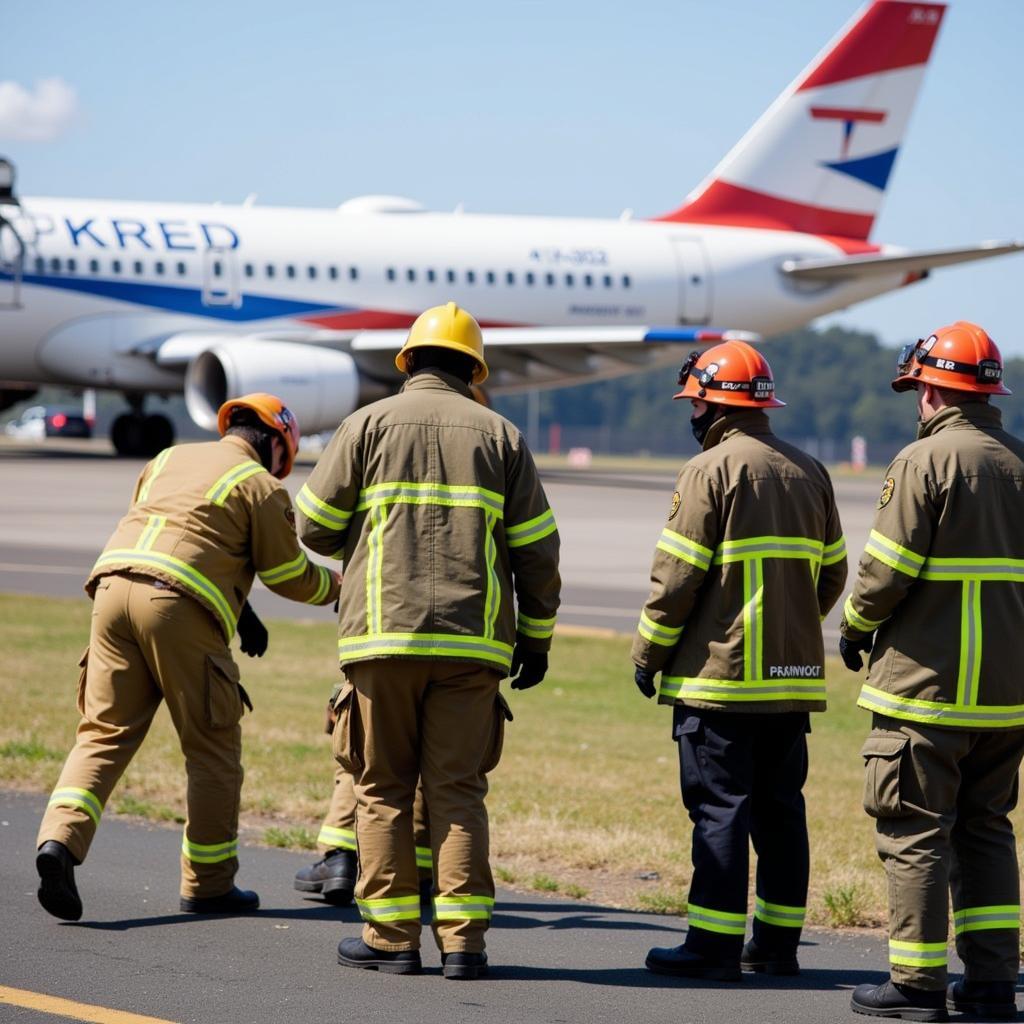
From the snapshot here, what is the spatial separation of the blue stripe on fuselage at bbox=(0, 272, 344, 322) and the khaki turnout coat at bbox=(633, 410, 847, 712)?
2591cm

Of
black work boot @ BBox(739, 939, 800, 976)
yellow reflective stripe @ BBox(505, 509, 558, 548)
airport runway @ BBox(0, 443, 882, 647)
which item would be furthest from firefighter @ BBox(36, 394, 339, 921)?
airport runway @ BBox(0, 443, 882, 647)

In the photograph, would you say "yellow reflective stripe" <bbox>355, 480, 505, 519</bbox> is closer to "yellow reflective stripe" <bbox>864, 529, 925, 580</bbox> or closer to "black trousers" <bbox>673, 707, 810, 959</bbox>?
"black trousers" <bbox>673, 707, 810, 959</bbox>

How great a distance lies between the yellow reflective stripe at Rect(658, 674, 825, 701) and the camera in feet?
18.4

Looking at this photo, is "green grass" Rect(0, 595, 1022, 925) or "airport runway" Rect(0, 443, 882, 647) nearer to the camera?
"green grass" Rect(0, 595, 1022, 925)

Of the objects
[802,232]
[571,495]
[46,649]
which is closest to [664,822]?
[46,649]

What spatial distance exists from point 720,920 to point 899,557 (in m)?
1.28

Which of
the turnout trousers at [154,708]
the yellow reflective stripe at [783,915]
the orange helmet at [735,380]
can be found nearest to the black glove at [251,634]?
the turnout trousers at [154,708]

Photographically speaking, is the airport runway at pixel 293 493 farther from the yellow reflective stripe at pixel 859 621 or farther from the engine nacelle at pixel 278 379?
the yellow reflective stripe at pixel 859 621

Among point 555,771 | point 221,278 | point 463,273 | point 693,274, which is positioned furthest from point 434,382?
point 693,274

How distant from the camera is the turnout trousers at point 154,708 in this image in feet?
20.0

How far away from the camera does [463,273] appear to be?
34562mm

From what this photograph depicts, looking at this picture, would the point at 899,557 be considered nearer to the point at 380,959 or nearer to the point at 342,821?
the point at 380,959

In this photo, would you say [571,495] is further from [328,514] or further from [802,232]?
[328,514]

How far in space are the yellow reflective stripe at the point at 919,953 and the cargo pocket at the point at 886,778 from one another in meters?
0.37
